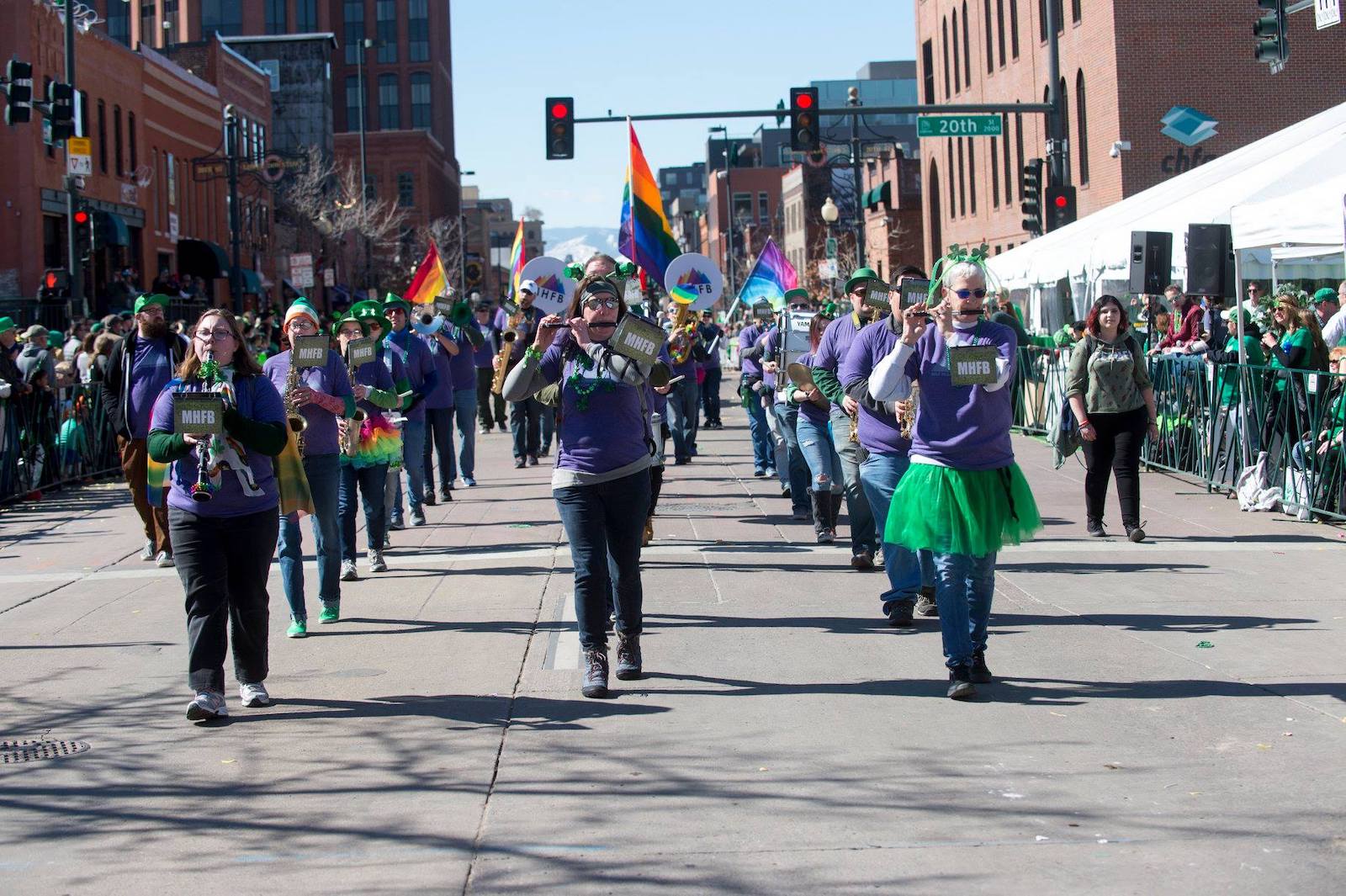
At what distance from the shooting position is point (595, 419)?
743cm

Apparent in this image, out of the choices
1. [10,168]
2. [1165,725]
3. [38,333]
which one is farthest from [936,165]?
[1165,725]

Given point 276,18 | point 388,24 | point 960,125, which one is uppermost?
point 388,24

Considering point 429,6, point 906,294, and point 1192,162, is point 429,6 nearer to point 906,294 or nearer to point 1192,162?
point 1192,162

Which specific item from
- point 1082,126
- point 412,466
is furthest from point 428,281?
point 1082,126

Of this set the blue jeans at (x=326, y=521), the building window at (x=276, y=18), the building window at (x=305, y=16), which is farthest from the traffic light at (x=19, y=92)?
the building window at (x=305, y=16)

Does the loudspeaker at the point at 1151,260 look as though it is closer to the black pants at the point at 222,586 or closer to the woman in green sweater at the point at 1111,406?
the woman in green sweater at the point at 1111,406

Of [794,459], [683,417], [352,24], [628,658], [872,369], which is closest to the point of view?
[628,658]

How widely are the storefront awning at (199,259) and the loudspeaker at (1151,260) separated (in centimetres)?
3388

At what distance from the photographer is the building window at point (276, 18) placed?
101m

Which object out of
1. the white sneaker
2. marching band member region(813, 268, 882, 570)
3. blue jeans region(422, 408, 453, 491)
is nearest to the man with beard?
blue jeans region(422, 408, 453, 491)

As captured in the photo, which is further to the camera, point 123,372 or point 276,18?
point 276,18

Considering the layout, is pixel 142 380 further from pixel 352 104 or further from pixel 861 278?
pixel 352 104

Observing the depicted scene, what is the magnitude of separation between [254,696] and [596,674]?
155 cm

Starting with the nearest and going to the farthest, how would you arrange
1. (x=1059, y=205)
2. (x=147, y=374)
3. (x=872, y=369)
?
(x=872, y=369) → (x=147, y=374) → (x=1059, y=205)
